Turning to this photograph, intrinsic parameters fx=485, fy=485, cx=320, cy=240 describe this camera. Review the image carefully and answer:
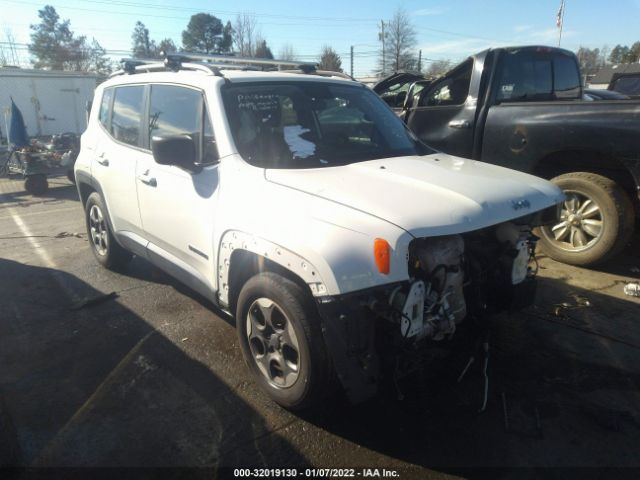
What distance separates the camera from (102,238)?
5.21 meters

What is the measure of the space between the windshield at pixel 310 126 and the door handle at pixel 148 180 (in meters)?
0.94

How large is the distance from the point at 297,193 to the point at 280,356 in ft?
3.14

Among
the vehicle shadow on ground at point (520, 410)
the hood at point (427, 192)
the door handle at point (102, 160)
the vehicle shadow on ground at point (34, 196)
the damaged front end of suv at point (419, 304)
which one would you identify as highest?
the hood at point (427, 192)

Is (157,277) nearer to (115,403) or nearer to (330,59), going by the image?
(115,403)

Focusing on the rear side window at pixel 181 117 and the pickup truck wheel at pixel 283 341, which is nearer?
the pickup truck wheel at pixel 283 341

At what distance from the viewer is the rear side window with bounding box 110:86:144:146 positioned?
4246 mm

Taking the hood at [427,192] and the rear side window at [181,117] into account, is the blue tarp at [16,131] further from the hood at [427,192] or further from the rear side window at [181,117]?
the hood at [427,192]

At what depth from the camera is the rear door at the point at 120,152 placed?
4207mm

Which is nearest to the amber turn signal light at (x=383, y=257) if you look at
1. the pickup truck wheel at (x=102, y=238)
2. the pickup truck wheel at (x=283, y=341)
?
the pickup truck wheel at (x=283, y=341)

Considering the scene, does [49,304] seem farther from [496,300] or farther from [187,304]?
[496,300]

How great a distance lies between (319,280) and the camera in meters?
2.38

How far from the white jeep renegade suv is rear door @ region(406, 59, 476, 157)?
1.75 m

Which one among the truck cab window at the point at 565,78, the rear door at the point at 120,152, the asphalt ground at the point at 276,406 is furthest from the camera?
the truck cab window at the point at 565,78

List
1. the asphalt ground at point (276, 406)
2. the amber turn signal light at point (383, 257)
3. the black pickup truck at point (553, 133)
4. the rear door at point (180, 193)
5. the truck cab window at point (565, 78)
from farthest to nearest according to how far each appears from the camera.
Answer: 1. the truck cab window at point (565, 78)
2. the black pickup truck at point (553, 133)
3. the rear door at point (180, 193)
4. the asphalt ground at point (276, 406)
5. the amber turn signal light at point (383, 257)
